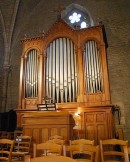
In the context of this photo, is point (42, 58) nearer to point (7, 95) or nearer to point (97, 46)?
point (97, 46)

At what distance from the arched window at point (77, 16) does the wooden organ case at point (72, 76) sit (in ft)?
6.39

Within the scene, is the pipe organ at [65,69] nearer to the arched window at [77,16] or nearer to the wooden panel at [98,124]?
the wooden panel at [98,124]

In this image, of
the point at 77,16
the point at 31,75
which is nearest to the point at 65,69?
the point at 31,75

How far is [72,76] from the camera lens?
8680 millimetres

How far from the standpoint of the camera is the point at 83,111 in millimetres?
7965

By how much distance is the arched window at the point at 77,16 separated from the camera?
37.0ft

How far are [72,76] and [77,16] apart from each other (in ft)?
14.7

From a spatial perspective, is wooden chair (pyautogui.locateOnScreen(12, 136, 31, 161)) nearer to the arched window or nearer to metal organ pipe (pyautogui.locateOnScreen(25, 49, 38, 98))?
metal organ pipe (pyautogui.locateOnScreen(25, 49, 38, 98))

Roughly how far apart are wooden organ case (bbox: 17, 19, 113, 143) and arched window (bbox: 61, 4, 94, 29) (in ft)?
6.39

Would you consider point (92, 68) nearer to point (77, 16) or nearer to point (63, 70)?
point (63, 70)

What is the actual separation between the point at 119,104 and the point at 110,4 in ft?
16.9

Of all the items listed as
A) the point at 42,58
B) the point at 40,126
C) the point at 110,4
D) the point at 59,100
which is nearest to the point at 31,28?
the point at 42,58

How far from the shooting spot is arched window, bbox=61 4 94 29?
1129 centimetres

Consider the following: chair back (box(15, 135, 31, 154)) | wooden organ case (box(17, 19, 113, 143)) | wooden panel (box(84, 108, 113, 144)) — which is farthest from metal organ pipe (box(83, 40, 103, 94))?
chair back (box(15, 135, 31, 154))
